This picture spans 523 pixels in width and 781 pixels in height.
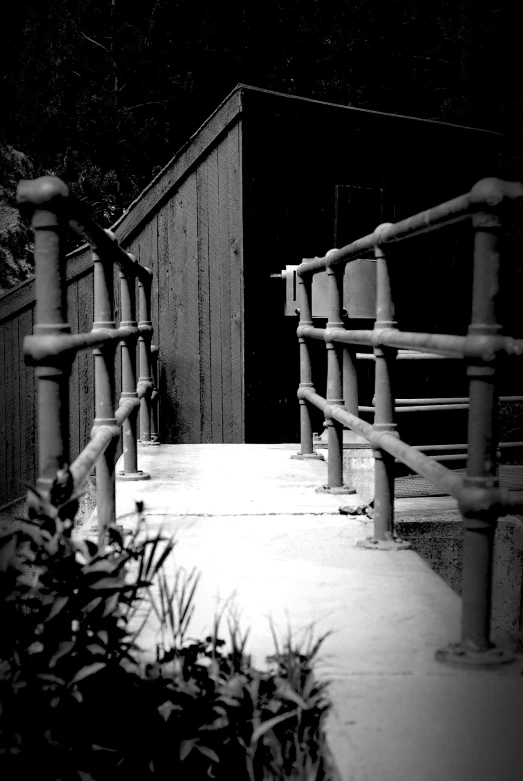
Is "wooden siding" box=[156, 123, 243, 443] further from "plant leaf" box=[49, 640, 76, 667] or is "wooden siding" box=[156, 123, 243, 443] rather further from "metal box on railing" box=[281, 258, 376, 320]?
"plant leaf" box=[49, 640, 76, 667]

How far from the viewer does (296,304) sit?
6.73m

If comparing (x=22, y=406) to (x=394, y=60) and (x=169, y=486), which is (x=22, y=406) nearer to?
(x=169, y=486)

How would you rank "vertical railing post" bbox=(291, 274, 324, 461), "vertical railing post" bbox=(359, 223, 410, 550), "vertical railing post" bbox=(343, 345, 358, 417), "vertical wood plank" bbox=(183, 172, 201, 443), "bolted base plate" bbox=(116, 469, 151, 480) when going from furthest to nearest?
"vertical wood plank" bbox=(183, 172, 201, 443) < "vertical railing post" bbox=(291, 274, 324, 461) < "vertical railing post" bbox=(343, 345, 358, 417) < "bolted base plate" bbox=(116, 469, 151, 480) < "vertical railing post" bbox=(359, 223, 410, 550)

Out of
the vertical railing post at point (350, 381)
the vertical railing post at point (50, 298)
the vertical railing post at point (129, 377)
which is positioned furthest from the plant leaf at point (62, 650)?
the vertical railing post at point (350, 381)

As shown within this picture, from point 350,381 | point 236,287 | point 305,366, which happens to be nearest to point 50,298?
point 350,381

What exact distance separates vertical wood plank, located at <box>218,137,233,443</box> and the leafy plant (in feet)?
16.9

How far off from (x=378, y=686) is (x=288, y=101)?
5.78 metres

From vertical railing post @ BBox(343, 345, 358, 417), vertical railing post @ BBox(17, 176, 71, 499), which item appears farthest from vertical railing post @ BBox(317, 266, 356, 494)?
vertical railing post @ BBox(17, 176, 71, 499)

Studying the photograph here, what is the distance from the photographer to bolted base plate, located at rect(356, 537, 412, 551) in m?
2.98

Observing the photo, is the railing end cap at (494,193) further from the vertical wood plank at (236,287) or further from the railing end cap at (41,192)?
the vertical wood plank at (236,287)

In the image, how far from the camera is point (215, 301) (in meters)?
7.16

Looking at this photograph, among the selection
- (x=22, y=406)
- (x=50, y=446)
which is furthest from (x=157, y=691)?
(x=22, y=406)

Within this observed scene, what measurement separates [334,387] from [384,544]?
1.15m

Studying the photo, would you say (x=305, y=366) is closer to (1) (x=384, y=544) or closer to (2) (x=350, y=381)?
(2) (x=350, y=381)
